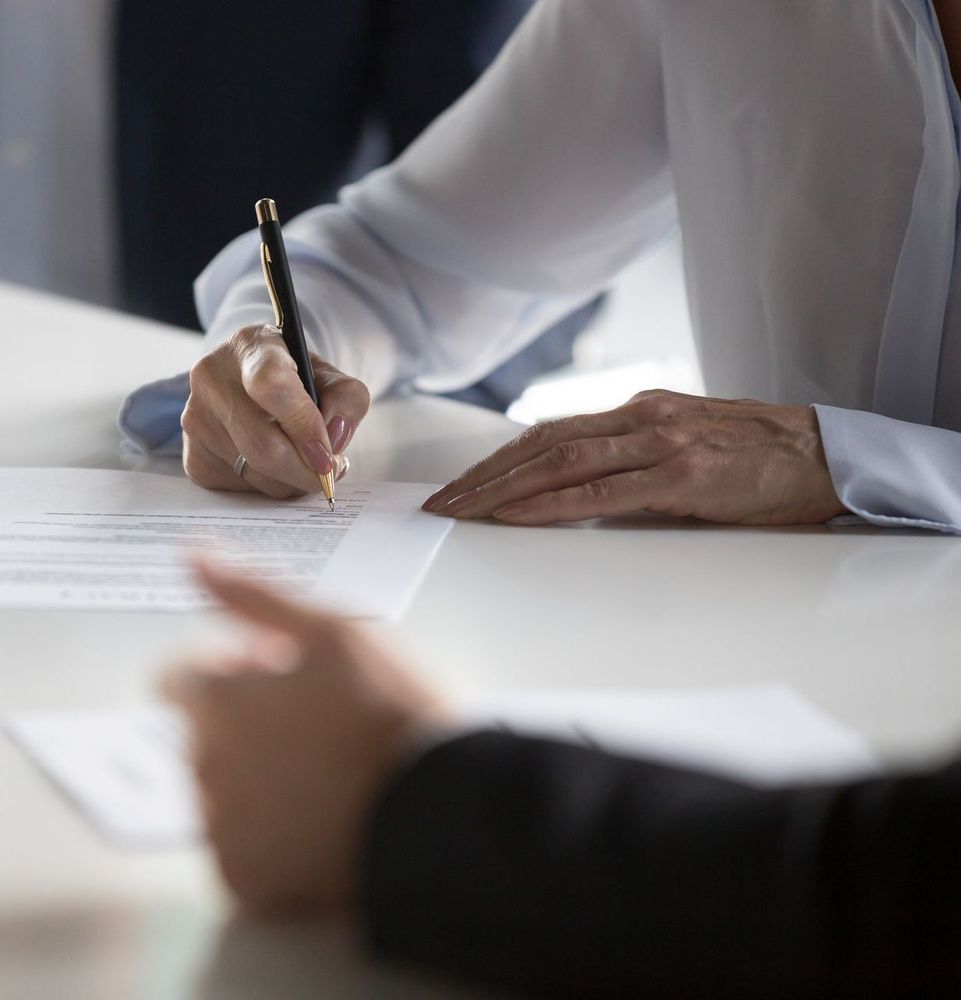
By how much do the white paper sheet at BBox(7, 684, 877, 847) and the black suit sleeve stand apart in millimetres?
78

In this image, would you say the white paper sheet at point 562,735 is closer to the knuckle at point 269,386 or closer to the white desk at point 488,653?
the white desk at point 488,653

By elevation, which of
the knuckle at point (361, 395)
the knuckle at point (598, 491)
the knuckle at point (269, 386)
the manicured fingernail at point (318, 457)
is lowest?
the knuckle at point (598, 491)

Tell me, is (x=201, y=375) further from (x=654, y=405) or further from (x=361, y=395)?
(x=654, y=405)

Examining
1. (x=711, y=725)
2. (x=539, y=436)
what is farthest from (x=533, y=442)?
(x=711, y=725)

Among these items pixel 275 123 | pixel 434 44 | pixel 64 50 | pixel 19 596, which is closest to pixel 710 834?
pixel 19 596

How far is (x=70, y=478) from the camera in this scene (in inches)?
34.4

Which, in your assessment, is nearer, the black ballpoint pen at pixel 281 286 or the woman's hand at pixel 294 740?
the woman's hand at pixel 294 740

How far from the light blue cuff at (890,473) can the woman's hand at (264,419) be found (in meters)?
0.32

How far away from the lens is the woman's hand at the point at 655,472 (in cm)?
79

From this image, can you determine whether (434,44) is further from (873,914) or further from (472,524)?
(873,914)

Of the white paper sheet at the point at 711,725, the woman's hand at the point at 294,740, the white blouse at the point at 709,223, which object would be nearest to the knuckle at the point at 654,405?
the white blouse at the point at 709,223

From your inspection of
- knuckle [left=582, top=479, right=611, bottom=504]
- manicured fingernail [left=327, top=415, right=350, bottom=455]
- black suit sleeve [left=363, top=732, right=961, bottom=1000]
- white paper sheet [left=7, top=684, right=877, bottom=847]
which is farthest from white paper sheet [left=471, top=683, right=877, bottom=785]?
manicured fingernail [left=327, top=415, right=350, bottom=455]

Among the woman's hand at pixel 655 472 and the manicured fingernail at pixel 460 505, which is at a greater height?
the woman's hand at pixel 655 472

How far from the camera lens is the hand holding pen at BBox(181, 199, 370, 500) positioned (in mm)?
814
